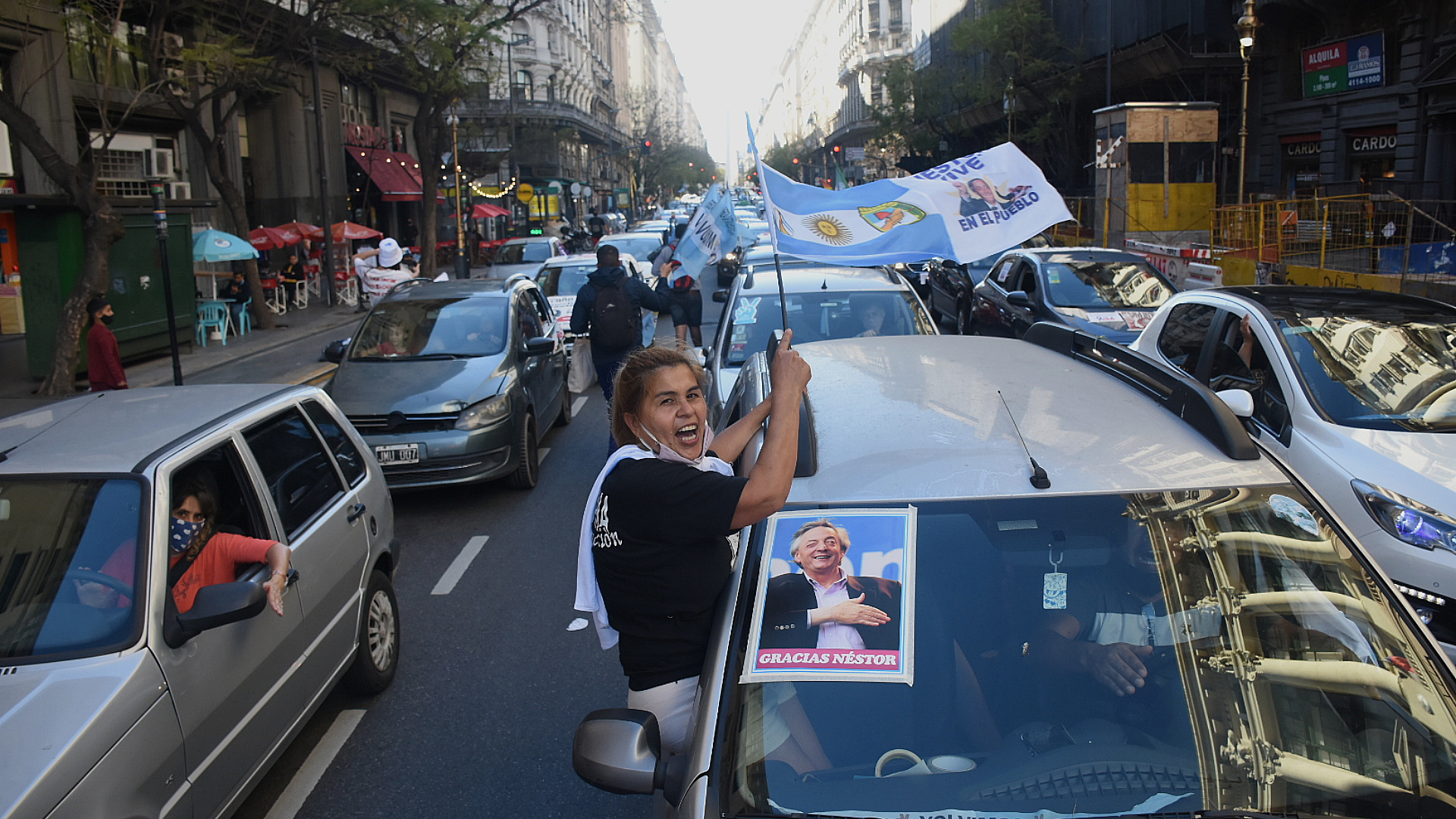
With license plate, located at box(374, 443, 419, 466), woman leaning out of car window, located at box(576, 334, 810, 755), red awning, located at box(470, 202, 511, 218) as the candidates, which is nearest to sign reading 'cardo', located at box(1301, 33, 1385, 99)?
license plate, located at box(374, 443, 419, 466)

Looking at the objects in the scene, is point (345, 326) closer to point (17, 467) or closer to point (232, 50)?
point (232, 50)

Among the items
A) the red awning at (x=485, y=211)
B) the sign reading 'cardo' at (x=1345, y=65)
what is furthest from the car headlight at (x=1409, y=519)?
the red awning at (x=485, y=211)

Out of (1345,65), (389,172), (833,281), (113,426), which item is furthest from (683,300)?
(389,172)

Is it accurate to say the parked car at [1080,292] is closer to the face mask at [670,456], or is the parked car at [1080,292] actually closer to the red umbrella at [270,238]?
the face mask at [670,456]

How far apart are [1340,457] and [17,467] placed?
18.2ft

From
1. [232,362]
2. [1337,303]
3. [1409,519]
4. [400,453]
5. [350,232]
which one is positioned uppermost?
[350,232]

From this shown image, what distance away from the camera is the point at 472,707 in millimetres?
5180

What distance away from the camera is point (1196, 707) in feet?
7.98

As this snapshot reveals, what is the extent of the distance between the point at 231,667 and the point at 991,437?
264 centimetres

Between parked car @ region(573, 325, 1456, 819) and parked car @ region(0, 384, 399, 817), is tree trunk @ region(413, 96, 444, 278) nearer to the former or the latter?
parked car @ region(0, 384, 399, 817)

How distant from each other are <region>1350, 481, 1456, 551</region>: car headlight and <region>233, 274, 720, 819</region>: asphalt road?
339 cm

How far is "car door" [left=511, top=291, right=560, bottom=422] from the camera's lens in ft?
32.2

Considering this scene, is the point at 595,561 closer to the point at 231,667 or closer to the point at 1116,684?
the point at 1116,684

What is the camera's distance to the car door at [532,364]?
9.81 metres
